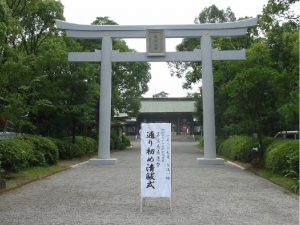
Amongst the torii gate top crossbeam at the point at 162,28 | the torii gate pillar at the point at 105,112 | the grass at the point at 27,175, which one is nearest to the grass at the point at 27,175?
the grass at the point at 27,175

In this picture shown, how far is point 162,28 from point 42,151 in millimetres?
8552

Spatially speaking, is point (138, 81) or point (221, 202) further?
point (138, 81)

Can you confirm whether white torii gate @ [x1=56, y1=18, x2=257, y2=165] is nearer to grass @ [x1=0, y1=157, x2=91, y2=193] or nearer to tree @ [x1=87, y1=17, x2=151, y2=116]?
grass @ [x1=0, y1=157, x2=91, y2=193]

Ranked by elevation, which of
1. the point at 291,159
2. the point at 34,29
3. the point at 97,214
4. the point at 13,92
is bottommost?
the point at 97,214

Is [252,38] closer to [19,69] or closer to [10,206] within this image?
[19,69]

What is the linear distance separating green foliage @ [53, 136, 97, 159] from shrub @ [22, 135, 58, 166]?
359cm

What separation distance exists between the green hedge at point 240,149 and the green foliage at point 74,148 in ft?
28.5

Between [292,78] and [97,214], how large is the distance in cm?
1009

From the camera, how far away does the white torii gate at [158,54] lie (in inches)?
854

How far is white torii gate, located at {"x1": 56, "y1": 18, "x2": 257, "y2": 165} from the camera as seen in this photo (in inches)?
854

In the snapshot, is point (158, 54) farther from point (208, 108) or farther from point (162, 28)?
point (208, 108)

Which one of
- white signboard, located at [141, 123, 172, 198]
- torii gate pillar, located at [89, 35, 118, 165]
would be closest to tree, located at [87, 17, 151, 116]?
torii gate pillar, located at [89, 35, 118, 165]

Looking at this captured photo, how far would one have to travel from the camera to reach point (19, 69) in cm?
1341

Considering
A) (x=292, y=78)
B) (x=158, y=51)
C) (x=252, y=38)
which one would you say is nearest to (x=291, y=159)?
(x=292, y=78)
